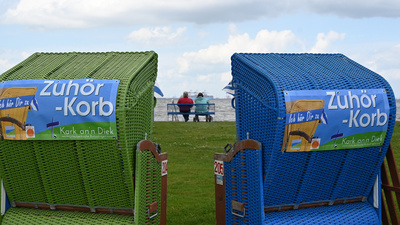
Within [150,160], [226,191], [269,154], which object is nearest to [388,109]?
[269,154]

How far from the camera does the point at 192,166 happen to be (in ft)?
47.4

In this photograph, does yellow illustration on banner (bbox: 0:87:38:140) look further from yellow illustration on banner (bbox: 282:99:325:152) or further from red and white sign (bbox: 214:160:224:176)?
yellow illustration on banner (bbox: 282:99:325:152)

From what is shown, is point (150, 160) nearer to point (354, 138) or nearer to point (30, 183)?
point (30, 183)

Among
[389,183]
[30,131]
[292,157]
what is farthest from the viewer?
[389,183]

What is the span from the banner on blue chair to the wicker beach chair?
0.02 m

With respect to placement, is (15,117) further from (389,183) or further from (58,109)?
(389,183)

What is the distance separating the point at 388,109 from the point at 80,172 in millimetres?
4001

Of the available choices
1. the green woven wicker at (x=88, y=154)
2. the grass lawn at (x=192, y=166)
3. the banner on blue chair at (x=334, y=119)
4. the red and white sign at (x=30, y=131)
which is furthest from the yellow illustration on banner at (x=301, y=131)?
the red and white sign at (x=30, y=131)

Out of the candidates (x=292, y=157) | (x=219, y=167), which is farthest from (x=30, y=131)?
(x=292, y=157)

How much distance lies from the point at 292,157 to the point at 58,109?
2.86 metres

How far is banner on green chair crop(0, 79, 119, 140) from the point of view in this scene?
661cm

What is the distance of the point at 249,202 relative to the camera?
23.0ft

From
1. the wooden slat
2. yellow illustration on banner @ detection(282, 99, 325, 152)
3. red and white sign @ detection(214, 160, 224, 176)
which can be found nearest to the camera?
yellow illustration on banner @ detection(282, 99, 325, 152)

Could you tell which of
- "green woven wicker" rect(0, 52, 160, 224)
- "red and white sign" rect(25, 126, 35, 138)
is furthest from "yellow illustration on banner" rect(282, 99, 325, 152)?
"red and white sign" rect(25, 126, 35, 138)
